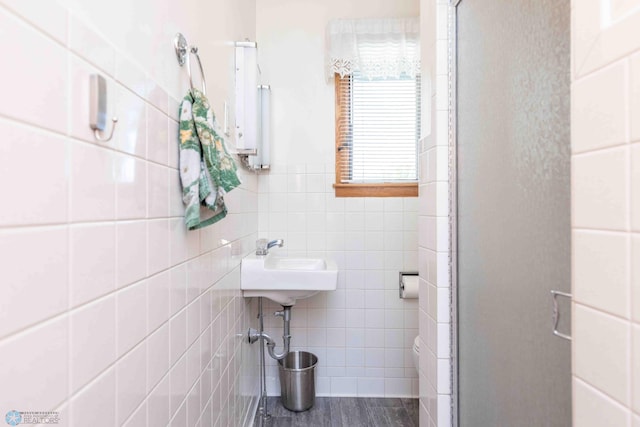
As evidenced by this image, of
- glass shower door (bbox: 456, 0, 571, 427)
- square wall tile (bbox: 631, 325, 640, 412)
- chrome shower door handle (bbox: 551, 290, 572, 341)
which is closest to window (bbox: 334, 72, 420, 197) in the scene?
glass shower door (bbox: 456, 0, 571, 427)

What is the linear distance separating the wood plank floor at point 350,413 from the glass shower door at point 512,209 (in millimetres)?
1070

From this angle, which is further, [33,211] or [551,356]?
[551,356]

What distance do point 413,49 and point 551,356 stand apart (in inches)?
77.7

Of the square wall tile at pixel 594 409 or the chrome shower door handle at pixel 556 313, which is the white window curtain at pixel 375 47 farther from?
the square wall tile at pixel 594 409

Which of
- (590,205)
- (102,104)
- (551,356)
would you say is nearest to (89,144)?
(102,104)

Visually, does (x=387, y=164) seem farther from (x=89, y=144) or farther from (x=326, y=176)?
(x=89, y=144)

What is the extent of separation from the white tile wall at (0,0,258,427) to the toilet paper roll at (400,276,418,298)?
1.41m

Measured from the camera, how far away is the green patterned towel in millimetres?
845

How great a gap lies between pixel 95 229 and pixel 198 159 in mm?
372


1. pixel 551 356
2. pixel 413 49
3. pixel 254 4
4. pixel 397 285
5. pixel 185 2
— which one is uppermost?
pixel 254 4

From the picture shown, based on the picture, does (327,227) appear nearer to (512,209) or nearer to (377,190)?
(377,190)

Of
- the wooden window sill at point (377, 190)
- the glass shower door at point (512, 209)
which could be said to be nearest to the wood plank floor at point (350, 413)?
the glass shower door at point (512, 209)

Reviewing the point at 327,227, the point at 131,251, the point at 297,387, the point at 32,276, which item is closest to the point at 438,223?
the point at 131,251

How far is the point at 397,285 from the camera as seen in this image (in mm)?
2160
